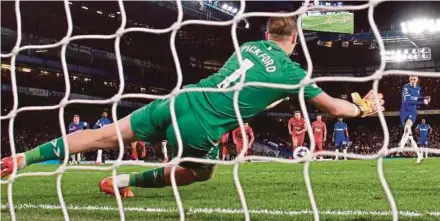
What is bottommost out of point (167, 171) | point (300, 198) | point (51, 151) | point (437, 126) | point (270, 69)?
point (437, 126)

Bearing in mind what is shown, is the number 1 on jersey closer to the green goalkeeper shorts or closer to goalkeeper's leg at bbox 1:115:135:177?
the green goalkeeper shorts

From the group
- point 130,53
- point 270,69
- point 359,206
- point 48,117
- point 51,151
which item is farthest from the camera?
point 130,53

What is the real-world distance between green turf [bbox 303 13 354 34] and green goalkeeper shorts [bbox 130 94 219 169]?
898 inches

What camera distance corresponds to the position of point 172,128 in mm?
3383

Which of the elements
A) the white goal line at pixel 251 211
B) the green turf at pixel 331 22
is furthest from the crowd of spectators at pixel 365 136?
the white goal line at pixel 251 211

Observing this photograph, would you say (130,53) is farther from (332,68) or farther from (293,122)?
(293,122)

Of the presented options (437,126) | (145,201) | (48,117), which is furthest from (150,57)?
(145,201)

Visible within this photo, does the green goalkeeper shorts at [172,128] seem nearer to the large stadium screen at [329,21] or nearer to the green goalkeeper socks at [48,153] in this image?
the green goalkeeper socks at [48,153]

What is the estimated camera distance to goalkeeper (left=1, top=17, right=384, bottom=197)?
318cm

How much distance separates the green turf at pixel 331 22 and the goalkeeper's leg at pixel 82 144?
22.8m

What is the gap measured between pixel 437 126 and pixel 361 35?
633 centimetres

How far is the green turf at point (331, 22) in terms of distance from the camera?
25.9m

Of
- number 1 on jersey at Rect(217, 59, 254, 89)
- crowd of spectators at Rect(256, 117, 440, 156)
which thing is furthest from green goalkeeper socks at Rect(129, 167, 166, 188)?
crowd of spectators at Rect(256, 117, 440, 156)

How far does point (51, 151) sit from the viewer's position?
3676mm
